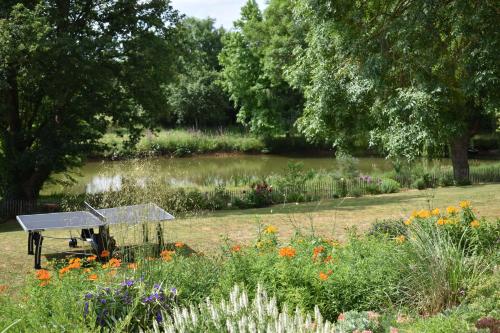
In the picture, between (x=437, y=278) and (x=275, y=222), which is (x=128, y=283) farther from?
(x=275, y=222)

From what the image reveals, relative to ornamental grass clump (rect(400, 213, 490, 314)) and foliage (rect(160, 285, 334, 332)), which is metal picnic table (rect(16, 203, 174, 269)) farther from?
ornamental grass clump (rect(400, 213, 490, 314))

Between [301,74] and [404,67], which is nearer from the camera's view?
[404,67]

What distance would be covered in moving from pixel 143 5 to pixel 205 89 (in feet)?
105

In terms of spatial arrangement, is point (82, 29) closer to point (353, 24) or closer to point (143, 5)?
point (143, 5)

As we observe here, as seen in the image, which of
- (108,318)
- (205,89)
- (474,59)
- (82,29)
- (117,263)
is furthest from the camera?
(205,89)

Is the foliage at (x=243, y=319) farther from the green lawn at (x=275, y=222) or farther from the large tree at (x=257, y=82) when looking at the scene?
the large tree at (x=257, y=82)

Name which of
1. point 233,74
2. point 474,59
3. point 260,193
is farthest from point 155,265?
point 233,74

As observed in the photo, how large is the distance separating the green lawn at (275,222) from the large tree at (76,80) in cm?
245

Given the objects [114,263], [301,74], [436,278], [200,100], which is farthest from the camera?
[200,100]

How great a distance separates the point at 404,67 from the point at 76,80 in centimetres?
1111

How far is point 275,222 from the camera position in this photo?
14055 millimetres

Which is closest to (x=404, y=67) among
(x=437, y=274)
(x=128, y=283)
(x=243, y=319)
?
(x=437, y=274)

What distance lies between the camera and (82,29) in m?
18.1

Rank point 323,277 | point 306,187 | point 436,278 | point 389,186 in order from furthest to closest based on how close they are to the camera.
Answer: point 389,186, point 306,187, point 436,278, point 323,277
